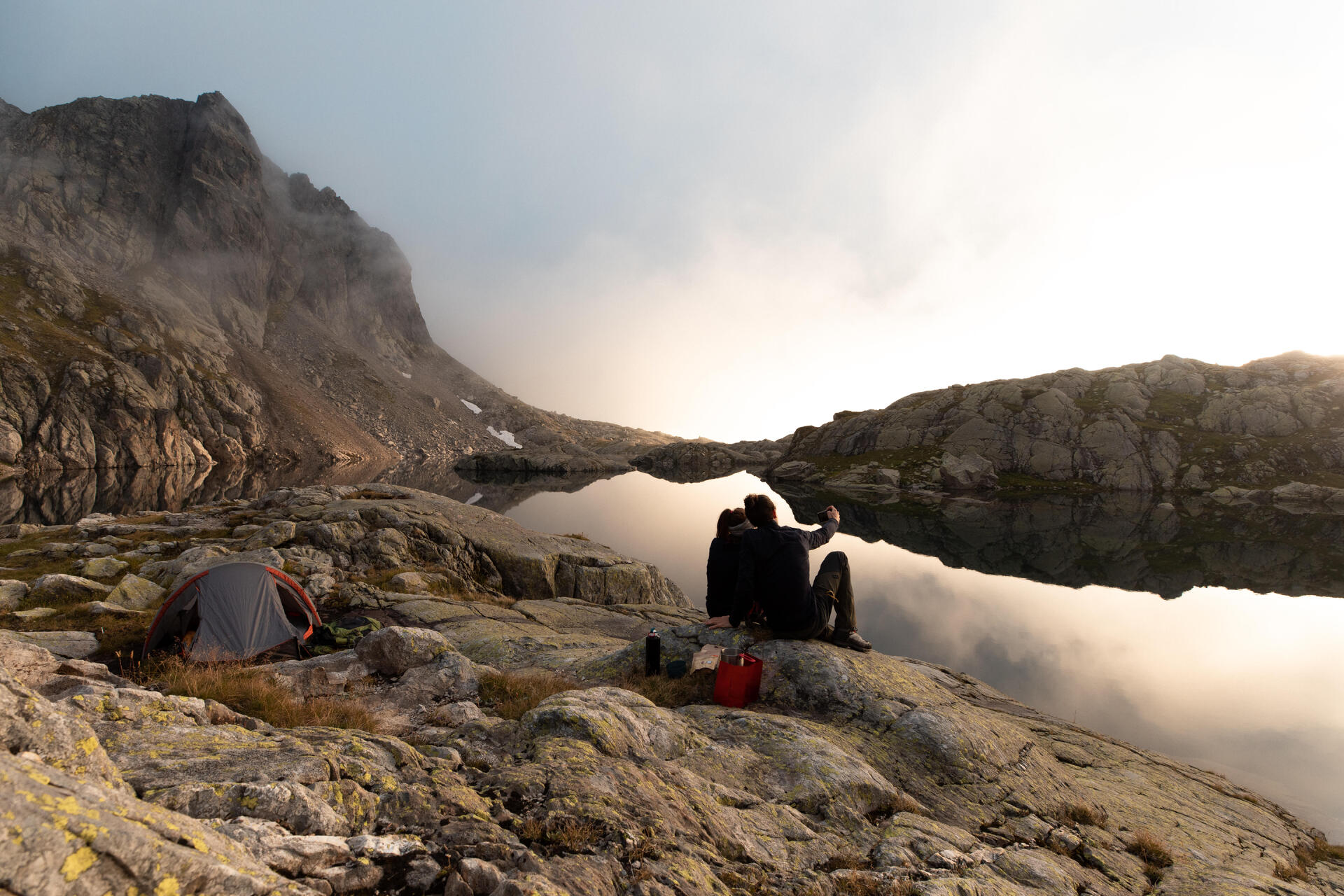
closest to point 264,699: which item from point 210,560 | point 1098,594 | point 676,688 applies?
point 676,688

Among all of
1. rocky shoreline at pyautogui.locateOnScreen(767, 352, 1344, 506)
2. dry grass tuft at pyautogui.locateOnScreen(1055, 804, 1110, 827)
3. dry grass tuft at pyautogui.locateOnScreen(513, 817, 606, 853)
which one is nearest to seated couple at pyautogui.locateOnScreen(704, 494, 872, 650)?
dry grass tuft at pyautogui.locateOnScreen(1055, 804, 1110, 827)

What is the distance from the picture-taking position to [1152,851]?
838 cm

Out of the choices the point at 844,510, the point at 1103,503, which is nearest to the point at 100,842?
the point at 844,510

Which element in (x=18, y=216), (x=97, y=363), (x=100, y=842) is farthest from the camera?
(x=18, y=216)

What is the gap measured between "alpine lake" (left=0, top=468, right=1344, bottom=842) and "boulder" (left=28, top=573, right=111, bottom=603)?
93.2 feet

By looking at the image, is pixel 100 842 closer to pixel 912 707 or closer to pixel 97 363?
pixel 912 707

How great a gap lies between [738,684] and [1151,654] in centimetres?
3241

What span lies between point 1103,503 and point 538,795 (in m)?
114

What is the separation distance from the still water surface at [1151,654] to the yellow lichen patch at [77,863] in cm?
2706

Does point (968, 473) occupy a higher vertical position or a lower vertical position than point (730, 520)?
higher

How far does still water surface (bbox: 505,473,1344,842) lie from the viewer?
2069 cm

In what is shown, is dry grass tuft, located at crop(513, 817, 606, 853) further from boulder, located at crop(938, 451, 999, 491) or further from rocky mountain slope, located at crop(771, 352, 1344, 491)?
boulder, located at crop(938, 451, 999, 491)

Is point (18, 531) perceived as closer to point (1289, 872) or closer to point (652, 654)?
point (652, 654)

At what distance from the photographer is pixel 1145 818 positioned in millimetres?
9938
